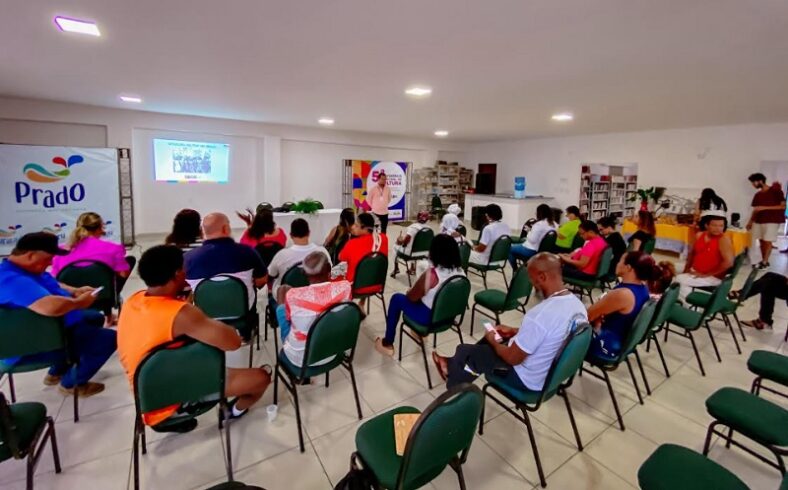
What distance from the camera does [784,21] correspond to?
2381 millimetres

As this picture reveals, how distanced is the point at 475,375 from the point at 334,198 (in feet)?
28.3

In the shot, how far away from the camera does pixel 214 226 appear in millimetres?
2746

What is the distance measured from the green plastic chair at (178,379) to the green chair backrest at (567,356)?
1.55m

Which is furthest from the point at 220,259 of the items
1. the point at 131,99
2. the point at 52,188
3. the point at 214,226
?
the point at 52,188

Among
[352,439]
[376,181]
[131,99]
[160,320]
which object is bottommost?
[352,439]

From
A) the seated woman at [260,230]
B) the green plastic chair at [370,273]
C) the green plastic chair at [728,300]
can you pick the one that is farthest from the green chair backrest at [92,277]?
the green plastic chair at [728,300]

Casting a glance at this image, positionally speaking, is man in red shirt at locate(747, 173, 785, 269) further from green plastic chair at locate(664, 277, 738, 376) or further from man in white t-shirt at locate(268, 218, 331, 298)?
man in white t-shirt at locate(268, 218, 331, 298)

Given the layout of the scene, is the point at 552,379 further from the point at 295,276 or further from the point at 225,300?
the point at 225,300

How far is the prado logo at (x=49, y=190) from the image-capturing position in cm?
556

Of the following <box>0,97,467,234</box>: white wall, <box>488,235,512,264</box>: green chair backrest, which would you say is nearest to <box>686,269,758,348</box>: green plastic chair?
<box>488,235,512,264</box>: green chair backrest

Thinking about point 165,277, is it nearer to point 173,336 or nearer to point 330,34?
point 173,336

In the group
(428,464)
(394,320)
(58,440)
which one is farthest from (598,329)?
(58,440)

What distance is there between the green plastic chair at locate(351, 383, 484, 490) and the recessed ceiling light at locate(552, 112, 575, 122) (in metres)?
6.08

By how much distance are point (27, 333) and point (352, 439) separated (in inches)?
73.1
